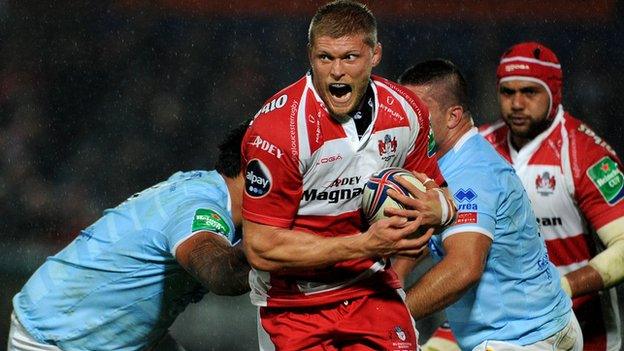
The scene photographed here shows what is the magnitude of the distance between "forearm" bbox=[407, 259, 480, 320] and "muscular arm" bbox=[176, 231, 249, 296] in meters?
0.76

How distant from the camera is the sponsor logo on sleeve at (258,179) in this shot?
4562mm

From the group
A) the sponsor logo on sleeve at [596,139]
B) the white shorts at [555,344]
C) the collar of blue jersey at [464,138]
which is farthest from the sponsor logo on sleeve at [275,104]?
the sponsor logo on sleeve at [596,139]

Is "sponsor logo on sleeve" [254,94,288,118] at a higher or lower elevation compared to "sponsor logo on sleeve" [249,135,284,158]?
higher

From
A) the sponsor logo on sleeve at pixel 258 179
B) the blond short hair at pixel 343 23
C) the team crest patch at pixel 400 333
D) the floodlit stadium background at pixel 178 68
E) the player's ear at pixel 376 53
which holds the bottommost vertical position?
the floodlit stadium background at pixel 178 68

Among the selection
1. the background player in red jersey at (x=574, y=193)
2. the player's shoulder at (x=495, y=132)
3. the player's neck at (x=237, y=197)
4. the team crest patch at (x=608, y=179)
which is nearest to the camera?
the player's neck at (x=237, y=197)

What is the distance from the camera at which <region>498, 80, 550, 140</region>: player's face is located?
7.40 meters

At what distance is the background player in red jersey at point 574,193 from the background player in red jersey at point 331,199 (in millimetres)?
2223

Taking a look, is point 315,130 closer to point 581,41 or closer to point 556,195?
point 556,195

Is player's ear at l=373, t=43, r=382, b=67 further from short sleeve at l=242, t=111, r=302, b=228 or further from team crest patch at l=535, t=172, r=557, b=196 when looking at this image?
team crest patch at l=535, t=172, r=557, b=196

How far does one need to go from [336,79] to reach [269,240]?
25.5 inches

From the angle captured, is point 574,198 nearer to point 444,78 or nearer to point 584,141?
point 584,141

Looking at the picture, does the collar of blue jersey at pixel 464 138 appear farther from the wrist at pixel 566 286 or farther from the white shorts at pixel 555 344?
the wrist at pixel 566 286

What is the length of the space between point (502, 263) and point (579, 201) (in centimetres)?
169

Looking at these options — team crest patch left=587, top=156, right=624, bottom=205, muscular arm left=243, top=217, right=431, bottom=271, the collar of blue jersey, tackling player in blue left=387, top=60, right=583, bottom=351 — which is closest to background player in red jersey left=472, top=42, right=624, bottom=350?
team crest patch left=587, top=156, right=624, bottom=205
